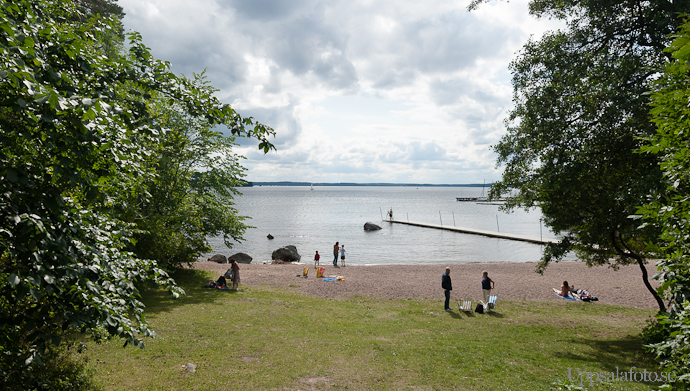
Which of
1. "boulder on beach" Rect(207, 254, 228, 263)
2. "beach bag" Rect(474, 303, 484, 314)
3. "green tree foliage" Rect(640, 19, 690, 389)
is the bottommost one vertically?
"beach bag" Rect(474, 303, 484, 314)

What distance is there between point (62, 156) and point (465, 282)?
26.3 metres

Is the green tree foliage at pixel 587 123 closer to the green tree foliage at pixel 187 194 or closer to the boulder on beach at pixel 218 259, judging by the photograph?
the green tree foliage at pixel 187 194

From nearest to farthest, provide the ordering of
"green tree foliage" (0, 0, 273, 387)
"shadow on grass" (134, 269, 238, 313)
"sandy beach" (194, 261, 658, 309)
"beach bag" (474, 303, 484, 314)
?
"green tree foliage" (0, 0, 273, 387)
"shadow on grass" (134, 269, 238, 313)
"beach bag" (474, 303, 484, 314)
"sandy beach" (194, 261, 658, 309)

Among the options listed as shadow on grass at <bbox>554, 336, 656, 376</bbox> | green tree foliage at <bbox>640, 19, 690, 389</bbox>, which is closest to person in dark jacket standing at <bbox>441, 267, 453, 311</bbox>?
shadow on grass at <bbox>554, 336, 656, 376</bbox>

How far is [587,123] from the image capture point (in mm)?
12797

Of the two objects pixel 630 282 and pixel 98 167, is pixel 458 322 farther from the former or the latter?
pixel 630 282

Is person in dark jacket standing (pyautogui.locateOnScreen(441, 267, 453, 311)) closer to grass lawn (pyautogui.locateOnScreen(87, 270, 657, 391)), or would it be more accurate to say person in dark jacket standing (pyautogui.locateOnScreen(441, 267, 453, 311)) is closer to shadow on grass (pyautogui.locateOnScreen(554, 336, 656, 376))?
grass lawn (pyautogui.locateOnScreen(87, 270, 657, 391))

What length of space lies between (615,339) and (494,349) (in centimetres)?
532

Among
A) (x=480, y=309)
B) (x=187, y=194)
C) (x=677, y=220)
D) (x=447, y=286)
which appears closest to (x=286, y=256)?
(x=187, y=194)

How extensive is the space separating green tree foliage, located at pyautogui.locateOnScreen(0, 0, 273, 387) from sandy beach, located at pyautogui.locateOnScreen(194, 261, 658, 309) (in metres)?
17.3

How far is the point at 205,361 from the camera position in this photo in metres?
10.1

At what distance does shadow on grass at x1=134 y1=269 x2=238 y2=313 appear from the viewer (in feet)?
54.2

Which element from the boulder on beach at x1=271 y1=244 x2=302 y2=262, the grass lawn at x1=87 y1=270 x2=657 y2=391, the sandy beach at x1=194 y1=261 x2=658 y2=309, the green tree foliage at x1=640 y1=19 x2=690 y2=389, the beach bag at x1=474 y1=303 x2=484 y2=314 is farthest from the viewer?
the boulder on beach at x1=271 y1=244 x2=302 y2=262

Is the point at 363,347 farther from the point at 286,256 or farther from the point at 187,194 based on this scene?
the point at 286,256
